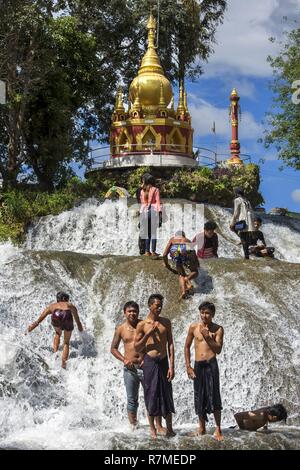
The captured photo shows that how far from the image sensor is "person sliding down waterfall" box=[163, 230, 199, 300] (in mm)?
13500

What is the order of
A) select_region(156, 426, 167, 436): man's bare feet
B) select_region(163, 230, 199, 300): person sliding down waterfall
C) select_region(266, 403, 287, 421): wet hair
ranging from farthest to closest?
select_region(163, 230, 199, 300): person sliding down waterfall < select_region(266, 403, 287, 421): wet hair < select_region(156, 426, 167, 436): man's bare feet

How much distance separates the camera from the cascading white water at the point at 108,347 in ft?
32.8

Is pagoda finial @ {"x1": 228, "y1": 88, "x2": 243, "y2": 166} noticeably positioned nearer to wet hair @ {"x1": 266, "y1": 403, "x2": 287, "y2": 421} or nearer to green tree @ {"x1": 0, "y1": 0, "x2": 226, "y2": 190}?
green tree @ {"x1": 0, "y1": 0, "x2": 226, "y2": 190}

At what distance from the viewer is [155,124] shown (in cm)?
3197

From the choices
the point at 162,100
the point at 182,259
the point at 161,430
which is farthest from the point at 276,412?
the point at 162,100

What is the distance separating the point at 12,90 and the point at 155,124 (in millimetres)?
8397

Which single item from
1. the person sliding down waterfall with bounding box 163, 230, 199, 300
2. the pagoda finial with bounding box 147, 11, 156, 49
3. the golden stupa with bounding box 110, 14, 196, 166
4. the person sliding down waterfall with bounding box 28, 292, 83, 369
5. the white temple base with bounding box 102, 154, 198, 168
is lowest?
the person sliding down waterfall with bounding box 28, 292, 83, 369

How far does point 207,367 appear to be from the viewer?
871cm

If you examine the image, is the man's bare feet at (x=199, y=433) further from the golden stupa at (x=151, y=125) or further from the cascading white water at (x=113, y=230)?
the golden stupa at (x=151, y=125)

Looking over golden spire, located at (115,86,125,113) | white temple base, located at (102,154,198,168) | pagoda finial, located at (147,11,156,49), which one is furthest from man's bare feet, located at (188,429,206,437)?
pagoda finial, located at (147,11,156,49)

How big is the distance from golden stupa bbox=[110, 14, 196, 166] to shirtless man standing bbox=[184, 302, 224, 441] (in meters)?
21.4

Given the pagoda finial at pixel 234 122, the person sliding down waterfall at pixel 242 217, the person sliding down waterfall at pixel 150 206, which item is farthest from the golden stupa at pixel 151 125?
the person sliding down waterfall at pixel 150 206

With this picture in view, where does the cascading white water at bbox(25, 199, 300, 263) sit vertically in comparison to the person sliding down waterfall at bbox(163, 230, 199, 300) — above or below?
above
